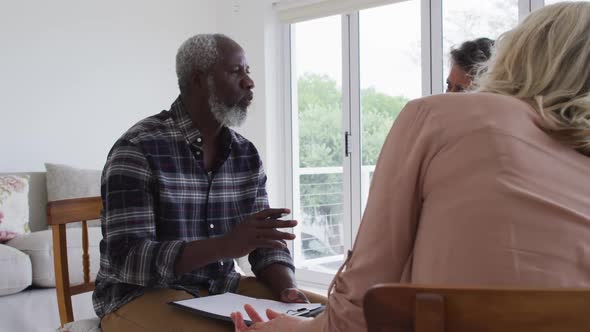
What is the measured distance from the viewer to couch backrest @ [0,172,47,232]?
14.1ft

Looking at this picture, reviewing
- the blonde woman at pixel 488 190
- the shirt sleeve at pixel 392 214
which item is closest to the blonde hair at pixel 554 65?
the blonde woman at pixel 488 190

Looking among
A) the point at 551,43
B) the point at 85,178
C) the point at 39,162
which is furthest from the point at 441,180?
the point at 39,162

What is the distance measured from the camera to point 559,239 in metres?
0.83

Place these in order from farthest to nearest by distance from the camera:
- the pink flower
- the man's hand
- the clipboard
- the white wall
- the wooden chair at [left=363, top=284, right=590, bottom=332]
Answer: the white wall, the pink flower, the man's hand, the clipboard, the wooden chair at [left=363, top=284, right=590, bottom=332]

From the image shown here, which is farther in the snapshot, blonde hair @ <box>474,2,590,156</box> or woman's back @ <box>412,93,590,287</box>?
blonde hair @ <box>474,2,590,156</box>

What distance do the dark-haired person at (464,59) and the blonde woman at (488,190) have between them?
1591 millimetres

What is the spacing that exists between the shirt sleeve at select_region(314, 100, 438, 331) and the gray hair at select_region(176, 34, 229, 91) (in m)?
1.13

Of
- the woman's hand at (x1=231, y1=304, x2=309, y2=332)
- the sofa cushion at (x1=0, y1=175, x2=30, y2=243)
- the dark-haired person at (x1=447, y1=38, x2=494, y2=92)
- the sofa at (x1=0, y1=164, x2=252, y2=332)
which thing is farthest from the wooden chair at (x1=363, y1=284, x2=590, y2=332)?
the sofa cushion at (x1=0, y1=175, x2=30, y2=243)

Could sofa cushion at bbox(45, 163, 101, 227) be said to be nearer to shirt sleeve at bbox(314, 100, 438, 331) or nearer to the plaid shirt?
the plaid shirt

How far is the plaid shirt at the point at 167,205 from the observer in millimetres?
1555

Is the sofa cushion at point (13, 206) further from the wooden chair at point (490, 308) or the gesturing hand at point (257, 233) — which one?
the wooden chair at point (490, 308)

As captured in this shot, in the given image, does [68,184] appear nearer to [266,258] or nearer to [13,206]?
[13,206]

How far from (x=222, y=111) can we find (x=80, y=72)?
3250 millimetres

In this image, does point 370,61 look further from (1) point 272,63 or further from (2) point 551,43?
(2) point 551,43
